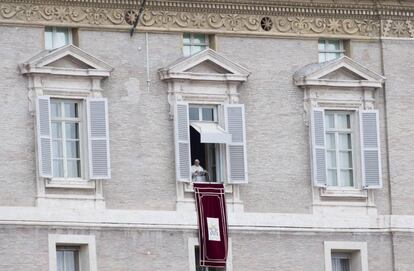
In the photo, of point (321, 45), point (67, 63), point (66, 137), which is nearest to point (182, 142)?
point (66, 137)

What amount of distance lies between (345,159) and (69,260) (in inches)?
333

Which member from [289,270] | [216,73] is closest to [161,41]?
[216,73]

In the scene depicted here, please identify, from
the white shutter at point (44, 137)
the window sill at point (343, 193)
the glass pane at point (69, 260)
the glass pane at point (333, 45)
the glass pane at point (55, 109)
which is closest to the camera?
the white shutter at point (44, 137)

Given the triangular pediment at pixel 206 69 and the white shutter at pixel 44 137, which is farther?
the triangular pediment at pixel 206 69

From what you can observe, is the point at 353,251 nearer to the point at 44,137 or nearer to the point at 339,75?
the point at 339,75

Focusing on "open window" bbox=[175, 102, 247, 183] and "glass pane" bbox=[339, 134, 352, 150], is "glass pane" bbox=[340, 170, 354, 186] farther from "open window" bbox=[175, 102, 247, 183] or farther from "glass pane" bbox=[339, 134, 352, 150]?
"open window" bbox=[175, 102, 247, 183]

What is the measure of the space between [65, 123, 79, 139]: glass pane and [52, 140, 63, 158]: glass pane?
1.08ft

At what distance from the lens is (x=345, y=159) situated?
81625 mm

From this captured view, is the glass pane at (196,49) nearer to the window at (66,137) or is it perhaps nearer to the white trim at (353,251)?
the window at (66,137)

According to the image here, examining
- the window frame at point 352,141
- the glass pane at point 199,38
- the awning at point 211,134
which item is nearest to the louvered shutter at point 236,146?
the awning at point 211,134

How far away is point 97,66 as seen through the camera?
78500 millimetres

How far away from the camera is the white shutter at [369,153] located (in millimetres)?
81250

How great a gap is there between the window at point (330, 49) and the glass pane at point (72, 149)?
7.63 m

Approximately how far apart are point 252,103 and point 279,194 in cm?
251
